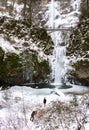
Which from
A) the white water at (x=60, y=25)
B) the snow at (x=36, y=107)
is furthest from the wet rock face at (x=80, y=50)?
the snow at (x=36, y=107)

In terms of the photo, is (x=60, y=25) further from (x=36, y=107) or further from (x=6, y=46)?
(x=36, y=107)

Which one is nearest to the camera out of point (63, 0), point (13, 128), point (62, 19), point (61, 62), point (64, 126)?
point (13, 128)

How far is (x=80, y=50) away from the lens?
60.6 feet

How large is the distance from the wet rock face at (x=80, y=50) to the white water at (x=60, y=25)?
517mm

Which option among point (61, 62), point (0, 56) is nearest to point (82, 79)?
point (61, 62)

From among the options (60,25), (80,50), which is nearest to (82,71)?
→ (80,50)

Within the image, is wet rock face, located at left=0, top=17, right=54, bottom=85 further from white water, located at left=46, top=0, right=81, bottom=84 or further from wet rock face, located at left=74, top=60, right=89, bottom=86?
wet rock face, located at left=74, top=60, right=89, bottom=86

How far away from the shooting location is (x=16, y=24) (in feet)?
63.6

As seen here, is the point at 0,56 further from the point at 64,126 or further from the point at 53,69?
the point at 64,126

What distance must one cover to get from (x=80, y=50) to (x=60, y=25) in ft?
19.9

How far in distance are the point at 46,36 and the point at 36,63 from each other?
99.8 inches

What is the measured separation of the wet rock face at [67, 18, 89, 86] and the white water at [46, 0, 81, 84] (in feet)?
1.70

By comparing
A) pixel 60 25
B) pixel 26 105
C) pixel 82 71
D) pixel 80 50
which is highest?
pixel 60 25

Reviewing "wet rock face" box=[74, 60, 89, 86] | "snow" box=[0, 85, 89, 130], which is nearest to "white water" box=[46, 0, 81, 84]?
"wet rock face" box=[74, 60, 89, 86]
